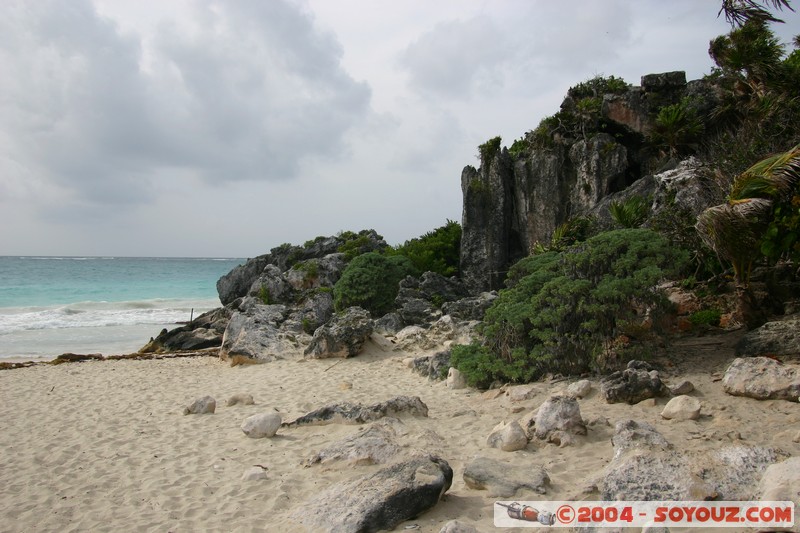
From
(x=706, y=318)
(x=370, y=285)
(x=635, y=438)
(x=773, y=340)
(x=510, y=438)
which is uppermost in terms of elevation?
(x=370, y=285)

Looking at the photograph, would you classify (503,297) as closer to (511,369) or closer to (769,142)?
(511,369)

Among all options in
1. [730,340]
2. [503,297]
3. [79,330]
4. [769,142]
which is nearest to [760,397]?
[730,340]

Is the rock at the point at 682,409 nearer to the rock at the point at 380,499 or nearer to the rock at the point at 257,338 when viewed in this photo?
the rock at the point at 380,499

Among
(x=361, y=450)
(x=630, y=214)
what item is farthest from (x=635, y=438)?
(x=630, y=214)

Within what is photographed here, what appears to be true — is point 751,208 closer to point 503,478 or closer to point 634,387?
point 634,387

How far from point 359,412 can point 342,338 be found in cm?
569

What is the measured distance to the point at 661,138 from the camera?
1820 cm

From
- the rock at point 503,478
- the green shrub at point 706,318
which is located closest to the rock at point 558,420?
the rock at point 503,478

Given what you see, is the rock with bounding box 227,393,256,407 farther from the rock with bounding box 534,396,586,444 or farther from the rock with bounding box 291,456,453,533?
the rock with bounding box 534,396,586,444

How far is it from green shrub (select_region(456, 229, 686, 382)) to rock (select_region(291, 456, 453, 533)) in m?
4.10

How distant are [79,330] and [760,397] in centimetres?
2713

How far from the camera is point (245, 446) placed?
23.5 feet

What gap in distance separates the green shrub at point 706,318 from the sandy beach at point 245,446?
0.75m

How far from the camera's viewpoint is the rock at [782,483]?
380 centimetres
